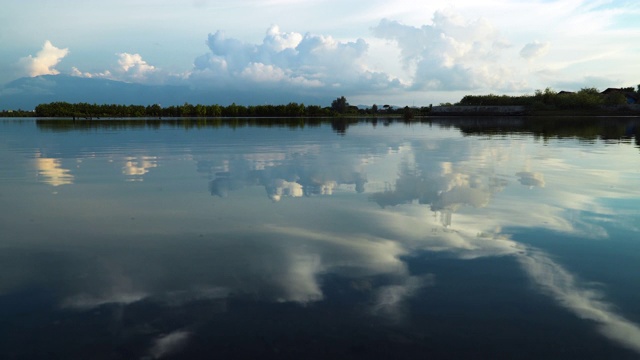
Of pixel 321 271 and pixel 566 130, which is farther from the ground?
pixel 566 130

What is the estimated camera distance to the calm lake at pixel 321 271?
20.8ft

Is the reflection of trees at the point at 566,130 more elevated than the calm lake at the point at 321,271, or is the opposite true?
the reflection of trees at the point at 566,130

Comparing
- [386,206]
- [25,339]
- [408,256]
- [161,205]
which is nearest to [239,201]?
[161,205]

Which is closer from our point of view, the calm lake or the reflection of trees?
the calm lake

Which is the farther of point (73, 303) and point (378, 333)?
point (73, 303)

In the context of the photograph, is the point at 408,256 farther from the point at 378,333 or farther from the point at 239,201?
the point at 239,201

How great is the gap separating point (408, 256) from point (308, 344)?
4.10 metres

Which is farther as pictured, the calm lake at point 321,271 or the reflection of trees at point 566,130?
the reflection of trees at point 566,130

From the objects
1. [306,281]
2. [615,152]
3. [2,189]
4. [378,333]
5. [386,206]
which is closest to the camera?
[378,333]

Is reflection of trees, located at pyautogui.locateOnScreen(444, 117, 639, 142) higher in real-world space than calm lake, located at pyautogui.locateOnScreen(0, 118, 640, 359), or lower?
higher

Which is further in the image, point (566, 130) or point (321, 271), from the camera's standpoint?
point (566, 130)

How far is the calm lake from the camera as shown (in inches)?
250

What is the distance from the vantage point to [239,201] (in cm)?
1547

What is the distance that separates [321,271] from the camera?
8875 mm
